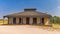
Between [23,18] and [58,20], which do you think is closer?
[23,18]

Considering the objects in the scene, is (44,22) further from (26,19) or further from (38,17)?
(26,19)

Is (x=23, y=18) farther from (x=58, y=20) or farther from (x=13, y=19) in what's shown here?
(x=58, y=20)

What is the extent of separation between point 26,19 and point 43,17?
396 centimetres

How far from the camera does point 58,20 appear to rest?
42.2 metres

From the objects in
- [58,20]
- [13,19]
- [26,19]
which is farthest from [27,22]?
[58,20]

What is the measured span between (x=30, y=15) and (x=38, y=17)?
1.98 metres

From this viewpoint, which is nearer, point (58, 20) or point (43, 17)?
point (43, 17)

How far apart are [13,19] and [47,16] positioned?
8.06 meters

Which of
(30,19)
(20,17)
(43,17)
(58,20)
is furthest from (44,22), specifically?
(58,20)

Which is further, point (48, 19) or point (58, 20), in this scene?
point (58, 20)

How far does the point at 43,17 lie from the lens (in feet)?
112

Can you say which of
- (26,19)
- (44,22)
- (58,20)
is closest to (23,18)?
(26,19)

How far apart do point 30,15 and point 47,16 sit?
384 centimetres

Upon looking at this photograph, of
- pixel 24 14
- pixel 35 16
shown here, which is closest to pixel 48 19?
pixel 35 16
